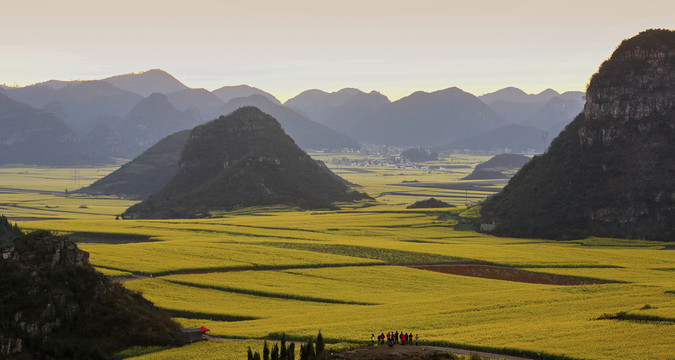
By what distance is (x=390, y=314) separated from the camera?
6384cm

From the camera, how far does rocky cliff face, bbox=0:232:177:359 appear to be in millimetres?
53562

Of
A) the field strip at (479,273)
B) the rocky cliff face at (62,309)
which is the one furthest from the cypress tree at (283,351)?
the field strip at (479,273)

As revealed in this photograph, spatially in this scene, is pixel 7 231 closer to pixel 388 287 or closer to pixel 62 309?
pixel 388 287

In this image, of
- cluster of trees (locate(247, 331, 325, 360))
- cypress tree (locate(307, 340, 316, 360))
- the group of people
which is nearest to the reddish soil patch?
the group of people

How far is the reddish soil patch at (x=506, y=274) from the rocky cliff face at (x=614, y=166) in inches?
1803

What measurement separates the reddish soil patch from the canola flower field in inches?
50.7

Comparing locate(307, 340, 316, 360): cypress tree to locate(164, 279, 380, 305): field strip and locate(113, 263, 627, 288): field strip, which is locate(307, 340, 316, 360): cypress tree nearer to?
locate(164, 279, 380, 305): field strip

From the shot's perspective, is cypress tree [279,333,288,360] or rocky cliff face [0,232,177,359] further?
rocky cliff face [0,232,177,359]

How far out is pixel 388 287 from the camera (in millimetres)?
82875

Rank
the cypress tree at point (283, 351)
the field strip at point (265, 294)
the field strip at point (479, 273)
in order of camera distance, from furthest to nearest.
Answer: the field strip at point (479, 273), the field strip at point (265, 294), the cypress tree at point (283, 351)

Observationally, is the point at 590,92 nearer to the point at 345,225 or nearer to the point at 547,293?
the point at 345,225

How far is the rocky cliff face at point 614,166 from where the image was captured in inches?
5433

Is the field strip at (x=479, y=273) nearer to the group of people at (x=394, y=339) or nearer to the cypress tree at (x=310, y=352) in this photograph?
the group of people at (x=394, y=339)

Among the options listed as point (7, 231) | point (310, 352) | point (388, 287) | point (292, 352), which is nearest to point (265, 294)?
point (388, 287)
